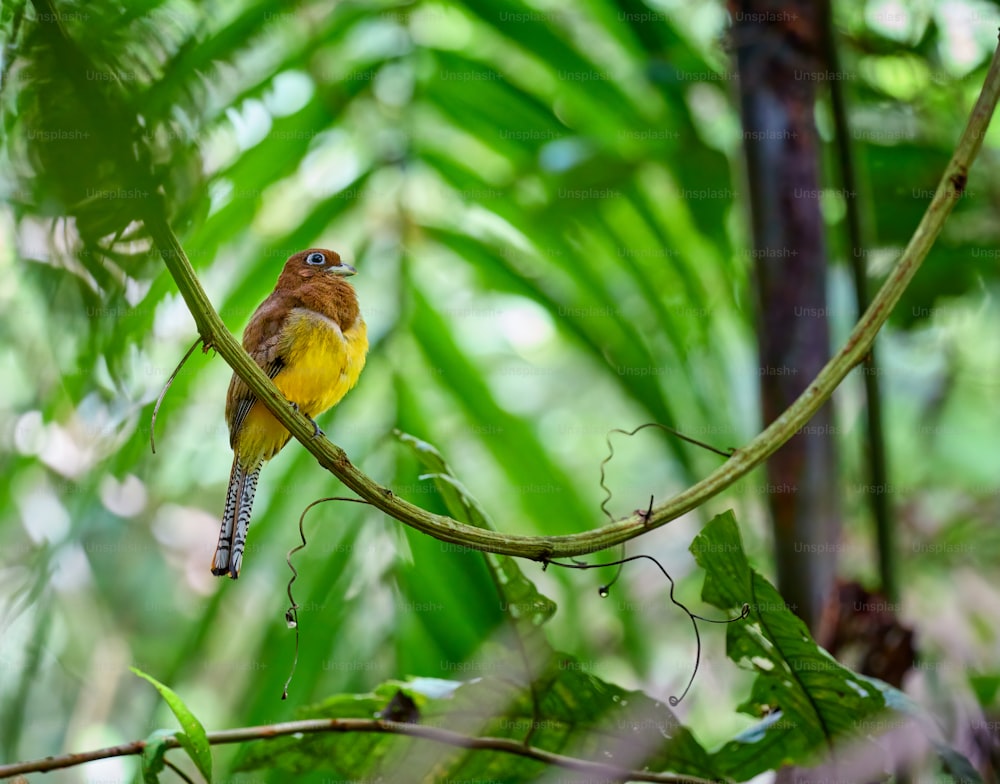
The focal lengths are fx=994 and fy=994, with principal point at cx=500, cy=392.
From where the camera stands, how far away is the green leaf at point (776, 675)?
1.27m

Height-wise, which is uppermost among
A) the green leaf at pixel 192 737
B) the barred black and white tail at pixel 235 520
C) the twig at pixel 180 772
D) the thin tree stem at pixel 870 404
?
the thin tree stem at pixel 870 404

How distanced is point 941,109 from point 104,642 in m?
3.97

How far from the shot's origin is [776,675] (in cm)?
133

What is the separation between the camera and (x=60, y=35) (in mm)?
631

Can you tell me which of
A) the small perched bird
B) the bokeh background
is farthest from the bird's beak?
the bokeh background

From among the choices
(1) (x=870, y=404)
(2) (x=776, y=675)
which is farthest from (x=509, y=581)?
(1) (x=870, y=404)

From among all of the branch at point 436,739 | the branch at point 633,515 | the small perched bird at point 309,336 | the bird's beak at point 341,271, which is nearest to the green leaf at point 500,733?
the branch at point 436,739

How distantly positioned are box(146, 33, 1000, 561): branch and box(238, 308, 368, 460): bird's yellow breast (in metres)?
0.48

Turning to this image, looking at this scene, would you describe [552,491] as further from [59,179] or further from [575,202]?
[59,179]

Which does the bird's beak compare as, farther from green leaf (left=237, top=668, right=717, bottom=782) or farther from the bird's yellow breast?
green leaf (left=237, top=668, right=717, bottom=782)

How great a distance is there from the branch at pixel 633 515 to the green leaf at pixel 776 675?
0.18m

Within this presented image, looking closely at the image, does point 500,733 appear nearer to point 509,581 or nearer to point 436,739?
point 436,739

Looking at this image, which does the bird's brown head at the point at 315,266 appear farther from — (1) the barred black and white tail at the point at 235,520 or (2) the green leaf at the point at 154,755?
(2) the green leaf at the point at 154,755

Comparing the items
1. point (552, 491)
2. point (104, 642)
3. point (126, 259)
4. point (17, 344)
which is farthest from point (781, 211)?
point (104, 642)
